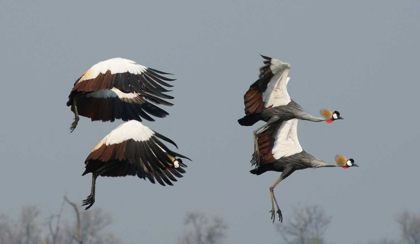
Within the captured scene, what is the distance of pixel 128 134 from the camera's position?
75.3ft

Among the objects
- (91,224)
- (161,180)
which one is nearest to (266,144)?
(161,180)

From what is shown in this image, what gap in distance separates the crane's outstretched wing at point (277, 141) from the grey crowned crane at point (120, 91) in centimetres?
236

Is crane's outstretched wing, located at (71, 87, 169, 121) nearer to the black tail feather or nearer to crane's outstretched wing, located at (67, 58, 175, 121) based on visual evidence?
crane's outstretched wing, located at (67, 58, 175, 121)

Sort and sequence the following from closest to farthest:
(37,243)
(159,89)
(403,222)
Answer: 1. (159,89)
2. (37,243)
3. (403,222)

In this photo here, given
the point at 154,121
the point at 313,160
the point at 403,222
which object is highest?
the point at 403,222

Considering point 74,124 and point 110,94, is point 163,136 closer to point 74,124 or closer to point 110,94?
point 74,124

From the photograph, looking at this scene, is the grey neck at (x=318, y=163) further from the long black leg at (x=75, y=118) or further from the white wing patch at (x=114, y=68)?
the long black leg at (x=75, y=118)

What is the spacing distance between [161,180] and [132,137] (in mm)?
1395

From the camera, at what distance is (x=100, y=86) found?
24078mm

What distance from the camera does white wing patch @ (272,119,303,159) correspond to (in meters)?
23.6

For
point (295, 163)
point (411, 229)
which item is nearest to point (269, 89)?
point (295, 163)

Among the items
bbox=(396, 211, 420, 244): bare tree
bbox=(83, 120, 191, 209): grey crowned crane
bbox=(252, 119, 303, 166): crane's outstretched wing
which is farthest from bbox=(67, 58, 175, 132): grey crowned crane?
bbox=(396, 211, 420, 244): bare tree

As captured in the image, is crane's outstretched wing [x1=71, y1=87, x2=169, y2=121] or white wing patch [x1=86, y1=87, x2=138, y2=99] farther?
white wing patch [x1=86, y1=87, x2=138, y2=99]

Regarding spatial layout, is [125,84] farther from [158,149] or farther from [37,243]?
[37,243]
